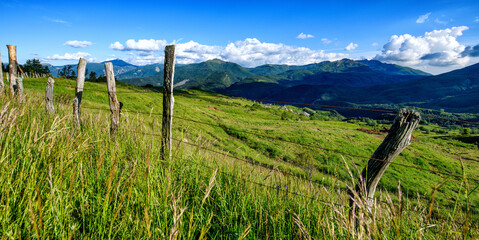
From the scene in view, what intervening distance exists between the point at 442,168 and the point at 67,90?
2479 inches

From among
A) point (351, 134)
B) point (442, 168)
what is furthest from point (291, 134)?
point (442, 168)

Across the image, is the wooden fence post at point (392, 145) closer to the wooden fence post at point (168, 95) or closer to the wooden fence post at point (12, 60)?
the wooden fence post at point (168, 95)

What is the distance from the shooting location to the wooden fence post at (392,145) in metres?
3.57

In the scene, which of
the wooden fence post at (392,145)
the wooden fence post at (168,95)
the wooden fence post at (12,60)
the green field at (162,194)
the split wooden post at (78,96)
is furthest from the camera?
the wooden fence post at (12,60)

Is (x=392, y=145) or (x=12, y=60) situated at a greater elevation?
(x=12, y=60)

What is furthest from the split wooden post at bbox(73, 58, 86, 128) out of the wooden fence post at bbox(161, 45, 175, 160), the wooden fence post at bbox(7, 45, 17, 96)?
the wooden fence post at bbox(7, 45, 17, 96)

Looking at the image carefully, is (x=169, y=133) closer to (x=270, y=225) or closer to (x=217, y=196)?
(x=217, y=196)

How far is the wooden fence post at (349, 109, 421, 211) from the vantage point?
3574 mm

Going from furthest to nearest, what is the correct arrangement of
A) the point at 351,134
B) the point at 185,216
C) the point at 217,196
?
the point at 351,134 → the point at 217,196 → the point at 185,216

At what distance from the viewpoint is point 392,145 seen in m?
3.72

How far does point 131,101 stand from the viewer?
1603 inches

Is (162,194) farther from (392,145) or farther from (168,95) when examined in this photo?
(392,145)

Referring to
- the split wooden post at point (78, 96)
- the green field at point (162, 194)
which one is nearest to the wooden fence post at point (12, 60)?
the split wooden post at point (78, 96)

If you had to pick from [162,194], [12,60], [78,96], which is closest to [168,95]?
[162,194]
